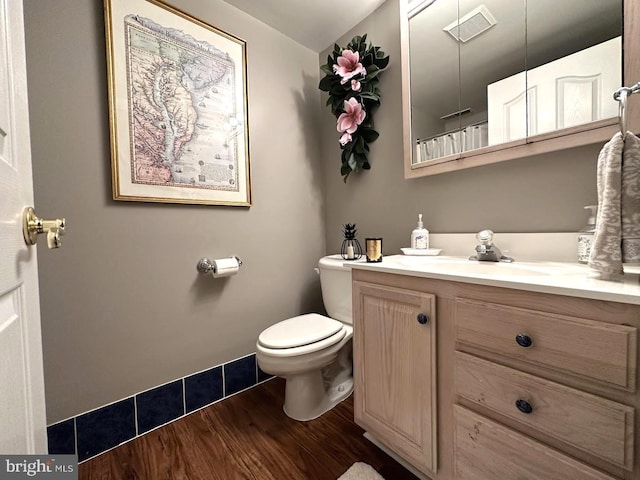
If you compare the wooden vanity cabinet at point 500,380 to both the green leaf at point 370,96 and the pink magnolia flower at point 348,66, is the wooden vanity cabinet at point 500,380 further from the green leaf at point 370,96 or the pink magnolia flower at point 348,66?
the pink magnolia flower at point 348,66

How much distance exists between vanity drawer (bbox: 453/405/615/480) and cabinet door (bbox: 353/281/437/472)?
9 cm

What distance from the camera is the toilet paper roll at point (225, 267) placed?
4.33 feet

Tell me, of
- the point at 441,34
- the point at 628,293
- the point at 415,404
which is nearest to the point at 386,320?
the point at 415,404

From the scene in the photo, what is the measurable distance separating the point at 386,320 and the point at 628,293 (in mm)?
597

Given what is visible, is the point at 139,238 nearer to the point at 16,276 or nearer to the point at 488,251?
the point at 16,276

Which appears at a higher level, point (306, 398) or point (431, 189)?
point (431, 189)

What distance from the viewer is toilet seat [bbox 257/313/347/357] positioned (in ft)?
3.71

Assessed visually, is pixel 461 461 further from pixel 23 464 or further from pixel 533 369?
pixel 23 464

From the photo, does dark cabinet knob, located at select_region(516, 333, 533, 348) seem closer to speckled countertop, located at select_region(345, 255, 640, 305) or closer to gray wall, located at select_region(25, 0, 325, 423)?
speckled countertop, located at select_region(345, 255, 640, 305)

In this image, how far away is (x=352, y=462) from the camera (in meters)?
1.02

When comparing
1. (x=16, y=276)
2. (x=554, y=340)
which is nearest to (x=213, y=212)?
(x=16, y=276)

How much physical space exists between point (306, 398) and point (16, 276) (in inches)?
47.5

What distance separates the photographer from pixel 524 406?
2.02 ft

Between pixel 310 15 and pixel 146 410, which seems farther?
pixel 310 15
